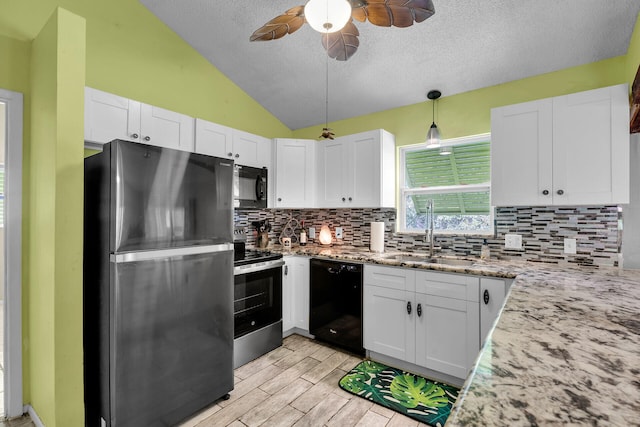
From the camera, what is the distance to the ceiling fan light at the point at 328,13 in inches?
55.4

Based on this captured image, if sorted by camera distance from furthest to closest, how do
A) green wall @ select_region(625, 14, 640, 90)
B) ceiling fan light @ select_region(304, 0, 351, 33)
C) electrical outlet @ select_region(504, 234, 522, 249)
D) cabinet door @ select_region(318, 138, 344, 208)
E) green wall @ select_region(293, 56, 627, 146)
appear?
cabinet door @ select_region(318, 138, 344, 208), electrical outlet @ select_region(504, 234, 522, 249), green wall @ select_region(293, 56, 627, 146), green wall @ select_region(625, 14, 640, 90), ceiling fan light @ select_region(304, 0, 351, 33)

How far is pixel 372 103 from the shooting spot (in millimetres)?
3295

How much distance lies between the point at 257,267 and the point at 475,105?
247cm

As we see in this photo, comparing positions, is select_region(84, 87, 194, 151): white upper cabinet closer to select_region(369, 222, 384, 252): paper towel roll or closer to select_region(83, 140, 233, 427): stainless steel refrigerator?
select_region(83, 140, 233, 427): stainless steel refrigerator

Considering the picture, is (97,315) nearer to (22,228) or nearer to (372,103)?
(22,228)

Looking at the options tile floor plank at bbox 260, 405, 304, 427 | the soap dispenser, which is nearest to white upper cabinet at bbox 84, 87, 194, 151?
tile floor plank at bbox 260, 405, 304, 427

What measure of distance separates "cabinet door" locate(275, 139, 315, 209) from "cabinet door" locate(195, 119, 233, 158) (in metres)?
0.61

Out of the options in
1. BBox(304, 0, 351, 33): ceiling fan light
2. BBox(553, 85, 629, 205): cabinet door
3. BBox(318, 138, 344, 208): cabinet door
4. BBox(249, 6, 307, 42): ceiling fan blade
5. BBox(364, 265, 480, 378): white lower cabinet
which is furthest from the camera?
BBox(318, 138, 344, 208): cabinet door

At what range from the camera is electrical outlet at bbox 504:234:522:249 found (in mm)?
2572

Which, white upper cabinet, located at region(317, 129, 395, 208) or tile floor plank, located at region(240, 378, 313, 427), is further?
white upper cabinet, located at region(317, 129, 395, 208)

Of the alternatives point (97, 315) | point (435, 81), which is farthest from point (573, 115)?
point (97, 315)

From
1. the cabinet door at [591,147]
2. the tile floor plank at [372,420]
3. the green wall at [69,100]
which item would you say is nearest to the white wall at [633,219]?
the cabinet door at [591,147]

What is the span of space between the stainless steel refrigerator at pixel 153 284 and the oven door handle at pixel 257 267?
0.42 meters

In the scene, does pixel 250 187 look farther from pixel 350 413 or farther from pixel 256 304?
pixel 350 413
